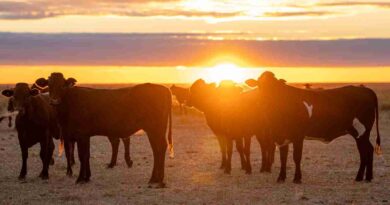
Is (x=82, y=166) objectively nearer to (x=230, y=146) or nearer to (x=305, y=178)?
(x=230, y=146)

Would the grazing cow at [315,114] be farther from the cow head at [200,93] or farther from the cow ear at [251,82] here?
the cow head at [200,93]

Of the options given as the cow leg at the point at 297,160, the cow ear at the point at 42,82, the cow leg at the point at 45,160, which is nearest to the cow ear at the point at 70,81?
the cow ear at the point at 42,82

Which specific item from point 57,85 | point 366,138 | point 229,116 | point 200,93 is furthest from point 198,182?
point 366,138

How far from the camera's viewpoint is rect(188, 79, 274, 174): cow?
19.2m

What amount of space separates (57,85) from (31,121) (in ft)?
4.72

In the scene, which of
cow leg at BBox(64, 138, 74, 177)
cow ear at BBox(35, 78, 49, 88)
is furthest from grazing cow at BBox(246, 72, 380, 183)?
cow ear at BBox(35, 78, 49, 88)

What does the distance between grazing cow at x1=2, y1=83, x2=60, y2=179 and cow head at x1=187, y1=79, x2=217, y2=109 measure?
13.6 feet

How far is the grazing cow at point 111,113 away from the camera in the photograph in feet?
55.8

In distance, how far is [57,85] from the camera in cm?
1728

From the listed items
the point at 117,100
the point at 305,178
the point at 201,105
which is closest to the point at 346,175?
the point at 305,178

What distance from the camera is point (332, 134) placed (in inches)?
692

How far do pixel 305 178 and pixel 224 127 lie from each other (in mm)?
2736

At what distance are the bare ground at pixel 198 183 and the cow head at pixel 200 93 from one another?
5.90 feet

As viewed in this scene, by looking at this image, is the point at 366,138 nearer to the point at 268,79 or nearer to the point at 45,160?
the point at 268,79
